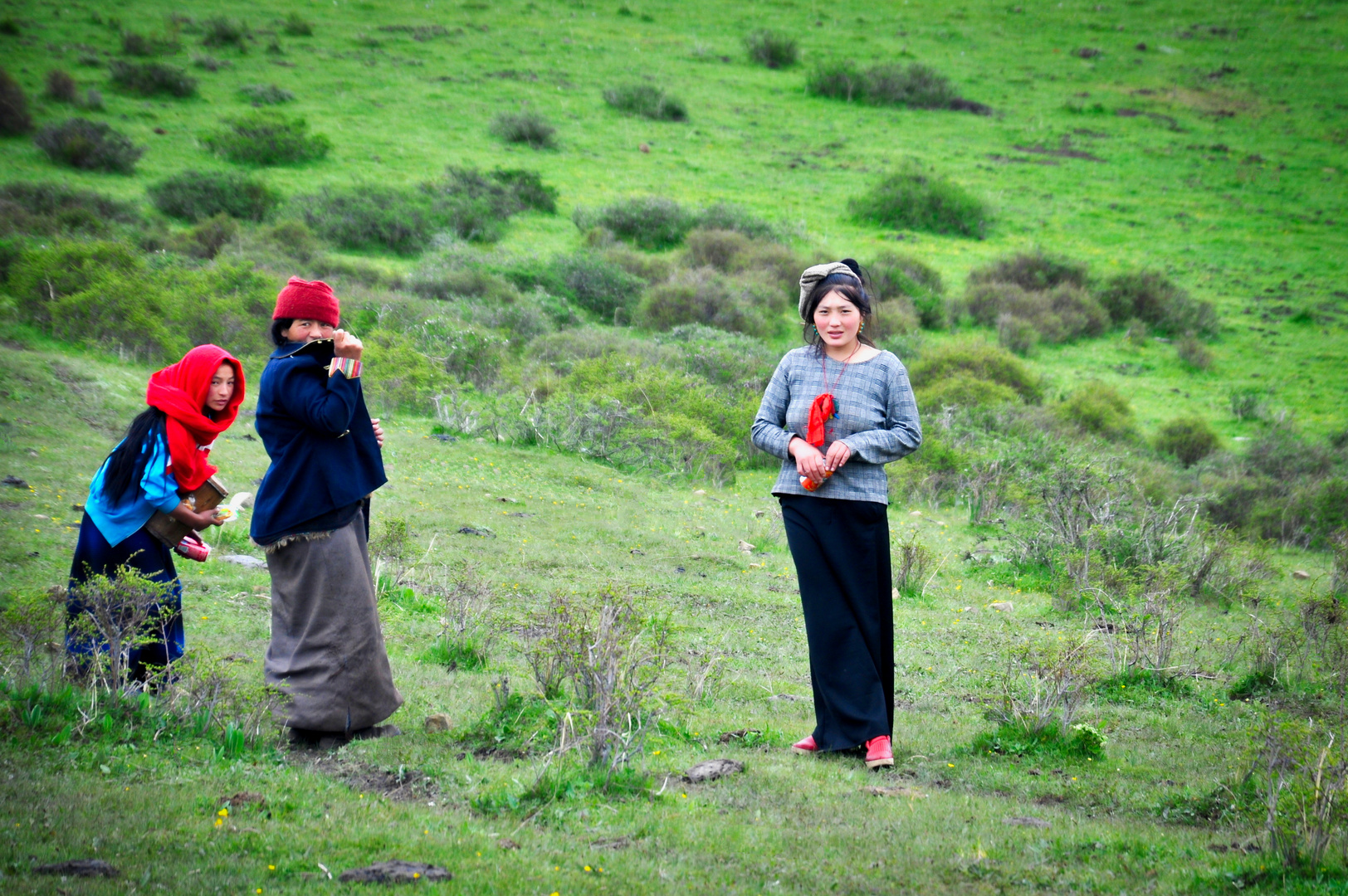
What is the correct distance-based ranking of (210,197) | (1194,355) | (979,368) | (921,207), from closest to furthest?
(979,368) → (210,197) → (1194,355) → (921,207)

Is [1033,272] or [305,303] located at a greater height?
[305,303]

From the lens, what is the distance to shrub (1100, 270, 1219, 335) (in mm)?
29125

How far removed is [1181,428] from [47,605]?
2159cm

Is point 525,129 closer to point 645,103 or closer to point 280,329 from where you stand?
point 645,103

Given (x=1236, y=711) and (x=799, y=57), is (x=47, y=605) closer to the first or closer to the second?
(x=1236, y=711)

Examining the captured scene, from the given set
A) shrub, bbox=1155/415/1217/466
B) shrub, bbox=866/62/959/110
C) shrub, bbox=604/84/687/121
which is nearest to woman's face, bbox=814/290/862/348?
shrub, bbox=1155/415/1217/466

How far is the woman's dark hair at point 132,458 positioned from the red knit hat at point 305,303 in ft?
2.72

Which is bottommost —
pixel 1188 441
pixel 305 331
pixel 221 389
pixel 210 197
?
pixel 1188 441

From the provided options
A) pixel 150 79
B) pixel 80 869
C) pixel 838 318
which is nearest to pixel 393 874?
pixel 80 869

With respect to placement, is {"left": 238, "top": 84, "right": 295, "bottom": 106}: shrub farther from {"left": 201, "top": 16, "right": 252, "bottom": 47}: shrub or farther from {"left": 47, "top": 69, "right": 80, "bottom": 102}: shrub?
{"left": 201, "top": 16, "right": 252, "bottom": 47}: shrub

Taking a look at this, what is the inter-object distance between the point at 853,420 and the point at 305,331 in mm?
2387

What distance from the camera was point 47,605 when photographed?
13.7 feet

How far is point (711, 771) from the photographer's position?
13.3 ft

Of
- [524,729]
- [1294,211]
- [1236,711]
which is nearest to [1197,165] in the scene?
[1294,211]
